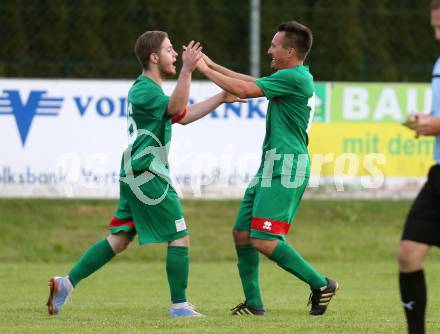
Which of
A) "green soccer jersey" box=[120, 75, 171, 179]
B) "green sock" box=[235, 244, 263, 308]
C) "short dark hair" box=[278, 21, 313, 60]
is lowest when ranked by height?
"green sock" box=[235, 244, 263, 308]

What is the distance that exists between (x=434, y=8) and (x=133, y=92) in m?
2.74

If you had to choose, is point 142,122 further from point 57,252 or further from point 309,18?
point 309,18

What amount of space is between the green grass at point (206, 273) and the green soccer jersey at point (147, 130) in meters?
1.11

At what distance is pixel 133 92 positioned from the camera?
8609 mm

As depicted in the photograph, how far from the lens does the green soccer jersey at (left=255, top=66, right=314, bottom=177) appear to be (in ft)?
28.1

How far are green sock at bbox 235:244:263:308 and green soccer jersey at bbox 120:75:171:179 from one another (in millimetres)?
875

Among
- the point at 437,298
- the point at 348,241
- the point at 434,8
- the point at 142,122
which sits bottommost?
the point at 348,241

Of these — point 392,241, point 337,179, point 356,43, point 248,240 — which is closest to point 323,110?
point 337,179

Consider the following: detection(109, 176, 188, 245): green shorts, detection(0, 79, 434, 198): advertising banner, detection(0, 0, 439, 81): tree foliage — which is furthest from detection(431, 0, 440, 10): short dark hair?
detection(0, 0, 439, 81): tree foliage

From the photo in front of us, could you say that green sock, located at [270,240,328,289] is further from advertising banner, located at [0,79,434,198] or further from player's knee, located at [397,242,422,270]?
advertising banner, located at [0,79,434,198]

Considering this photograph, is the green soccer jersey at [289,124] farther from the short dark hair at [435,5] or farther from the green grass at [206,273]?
the short dark hair at [435,5]

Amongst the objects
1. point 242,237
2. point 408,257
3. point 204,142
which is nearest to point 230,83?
point 242,237

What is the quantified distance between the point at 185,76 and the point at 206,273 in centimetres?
561

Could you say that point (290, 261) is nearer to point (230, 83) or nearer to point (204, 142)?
point (230, 83)
